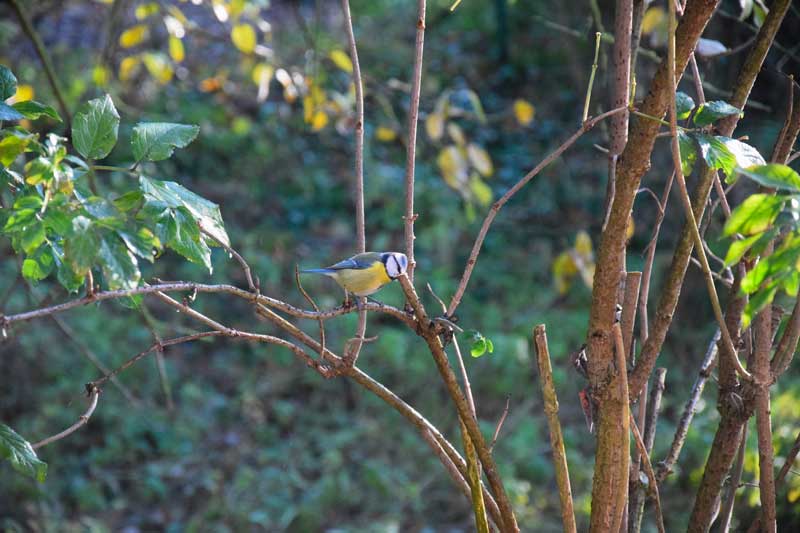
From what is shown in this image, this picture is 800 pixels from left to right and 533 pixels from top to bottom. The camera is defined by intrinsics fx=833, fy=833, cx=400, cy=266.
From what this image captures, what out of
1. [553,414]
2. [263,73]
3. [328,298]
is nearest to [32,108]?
[553,414]

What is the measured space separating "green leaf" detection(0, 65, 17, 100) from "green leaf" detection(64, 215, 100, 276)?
392mm

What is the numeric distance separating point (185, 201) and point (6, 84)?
14.7 inches

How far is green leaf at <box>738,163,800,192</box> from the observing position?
93cm

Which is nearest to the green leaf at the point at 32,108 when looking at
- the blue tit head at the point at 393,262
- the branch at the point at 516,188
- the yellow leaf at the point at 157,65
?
the branch at the point at 516,188

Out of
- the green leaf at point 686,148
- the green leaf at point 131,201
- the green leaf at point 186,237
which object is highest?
the green leaf at point 686,148

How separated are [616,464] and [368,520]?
3.00 metres

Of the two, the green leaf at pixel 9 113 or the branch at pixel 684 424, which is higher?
the green leaf at pixel 9 113

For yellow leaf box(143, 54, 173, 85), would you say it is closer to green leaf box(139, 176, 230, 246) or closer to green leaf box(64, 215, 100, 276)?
green leaf box(139, 176, 230, 246)

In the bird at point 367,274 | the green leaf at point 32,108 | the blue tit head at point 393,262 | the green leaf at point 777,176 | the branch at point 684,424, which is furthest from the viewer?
the bird at point 367,274

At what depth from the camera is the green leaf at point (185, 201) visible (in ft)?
3.63

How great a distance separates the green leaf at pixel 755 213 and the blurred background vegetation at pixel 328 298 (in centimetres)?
99

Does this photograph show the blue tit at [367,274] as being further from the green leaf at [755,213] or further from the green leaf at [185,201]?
the green leaf at [755,213]

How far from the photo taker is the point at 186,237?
3.72 ft

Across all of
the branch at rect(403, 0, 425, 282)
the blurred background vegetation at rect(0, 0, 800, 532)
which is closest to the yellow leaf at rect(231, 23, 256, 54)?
the blurred background vegetation at rect(0, 0, 800, 532)
